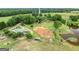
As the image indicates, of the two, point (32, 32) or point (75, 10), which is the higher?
point (75, 10)
